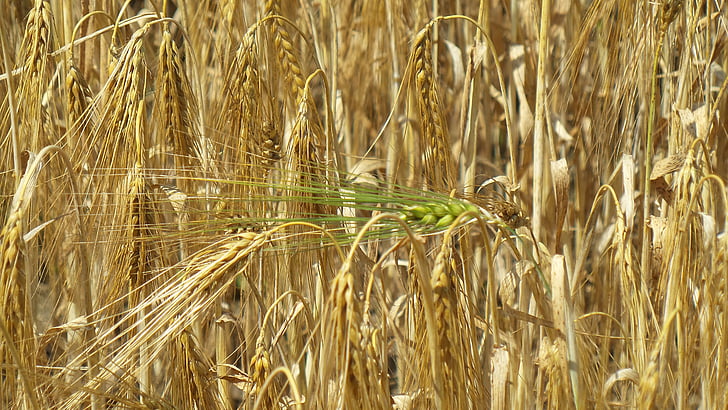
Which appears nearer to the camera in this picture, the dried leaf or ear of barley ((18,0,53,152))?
ear of barley ((18,0,53,152))

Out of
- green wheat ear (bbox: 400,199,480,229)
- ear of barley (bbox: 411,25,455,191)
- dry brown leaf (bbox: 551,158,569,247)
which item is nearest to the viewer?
green wheat ear (bbox: 400,199,480,229)

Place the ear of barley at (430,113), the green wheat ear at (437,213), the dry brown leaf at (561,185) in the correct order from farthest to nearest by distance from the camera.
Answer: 1. the dry brown leaf at (561,185)
2. the ear of barley at (430,113)
3. the green wheat ear at (437,213)

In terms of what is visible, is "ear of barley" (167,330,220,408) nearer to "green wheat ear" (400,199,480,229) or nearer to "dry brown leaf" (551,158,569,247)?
"green wheat ear" (400,199,480,229)

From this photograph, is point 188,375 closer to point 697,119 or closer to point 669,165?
point 669,165

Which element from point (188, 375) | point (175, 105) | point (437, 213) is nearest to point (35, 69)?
point (175, 105)

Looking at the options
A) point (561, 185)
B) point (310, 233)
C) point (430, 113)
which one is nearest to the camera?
point (310, 233)

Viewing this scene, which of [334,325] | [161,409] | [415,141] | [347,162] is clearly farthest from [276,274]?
[347,162]

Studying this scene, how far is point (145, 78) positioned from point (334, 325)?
22.4 inches

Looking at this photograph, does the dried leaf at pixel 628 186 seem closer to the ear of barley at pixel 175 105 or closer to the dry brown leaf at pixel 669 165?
the dry brown leaf at pixel 669 165

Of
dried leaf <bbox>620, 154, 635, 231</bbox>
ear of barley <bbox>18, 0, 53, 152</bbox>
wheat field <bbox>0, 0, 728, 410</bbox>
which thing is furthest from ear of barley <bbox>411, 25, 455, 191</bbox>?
ear of barley <bbox>18, 0, 53, 152</bbox>

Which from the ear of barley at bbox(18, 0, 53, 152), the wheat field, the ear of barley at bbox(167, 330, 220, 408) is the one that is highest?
the ear of barley at bbox(18, 0, 53, 152)

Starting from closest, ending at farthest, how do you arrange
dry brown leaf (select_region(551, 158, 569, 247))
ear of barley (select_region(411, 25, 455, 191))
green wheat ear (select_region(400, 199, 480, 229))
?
1. green wheat ear (select_region(400, 199, 480, 229))
2. ear of barley (select_region(411, 25, 455, 191))
3. dry brown leaf (select_region(551, 158, 569, 247))

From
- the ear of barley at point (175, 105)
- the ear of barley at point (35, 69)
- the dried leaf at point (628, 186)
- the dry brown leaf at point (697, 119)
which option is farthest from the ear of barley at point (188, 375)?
the dry brown leaf at point (697, 119)

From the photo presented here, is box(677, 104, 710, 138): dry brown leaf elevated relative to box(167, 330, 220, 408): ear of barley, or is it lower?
elevated
